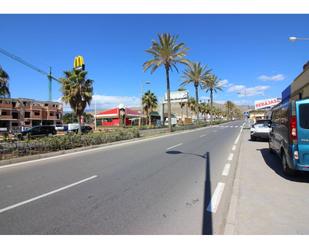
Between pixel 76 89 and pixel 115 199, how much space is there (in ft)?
74.6

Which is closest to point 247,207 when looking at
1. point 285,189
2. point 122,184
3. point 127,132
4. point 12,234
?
point 285,189

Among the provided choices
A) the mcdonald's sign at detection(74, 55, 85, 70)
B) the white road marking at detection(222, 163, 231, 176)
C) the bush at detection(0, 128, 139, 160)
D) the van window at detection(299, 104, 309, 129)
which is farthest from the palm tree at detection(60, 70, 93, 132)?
the van window at detection(299, 104, 309, 129)

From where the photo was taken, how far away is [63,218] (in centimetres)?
488

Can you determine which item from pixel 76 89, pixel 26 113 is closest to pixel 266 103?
pixel 76 89

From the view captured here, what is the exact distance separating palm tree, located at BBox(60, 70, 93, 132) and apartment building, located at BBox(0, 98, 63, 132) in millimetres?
41061

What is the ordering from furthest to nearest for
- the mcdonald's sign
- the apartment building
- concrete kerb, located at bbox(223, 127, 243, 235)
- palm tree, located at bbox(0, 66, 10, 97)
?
the apartment building, the mcdonald's sign, palm tree, located at bbox(0, 66, 10, 97), concrete kerb, located at bbox(223, 127, 243, 235)

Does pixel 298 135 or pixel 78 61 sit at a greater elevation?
pixel 78 61

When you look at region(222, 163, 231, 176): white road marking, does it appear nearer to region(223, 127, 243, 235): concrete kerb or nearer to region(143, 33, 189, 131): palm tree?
region(223, 127, 243, 235): concrete kerb

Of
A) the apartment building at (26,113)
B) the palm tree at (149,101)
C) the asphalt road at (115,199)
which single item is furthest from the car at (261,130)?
the apartment building at (26,113)

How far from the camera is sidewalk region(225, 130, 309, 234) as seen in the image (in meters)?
4.39

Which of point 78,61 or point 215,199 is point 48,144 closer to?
point 215,199

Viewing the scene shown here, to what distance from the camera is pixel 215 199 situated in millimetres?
6070

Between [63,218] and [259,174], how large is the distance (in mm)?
6117
